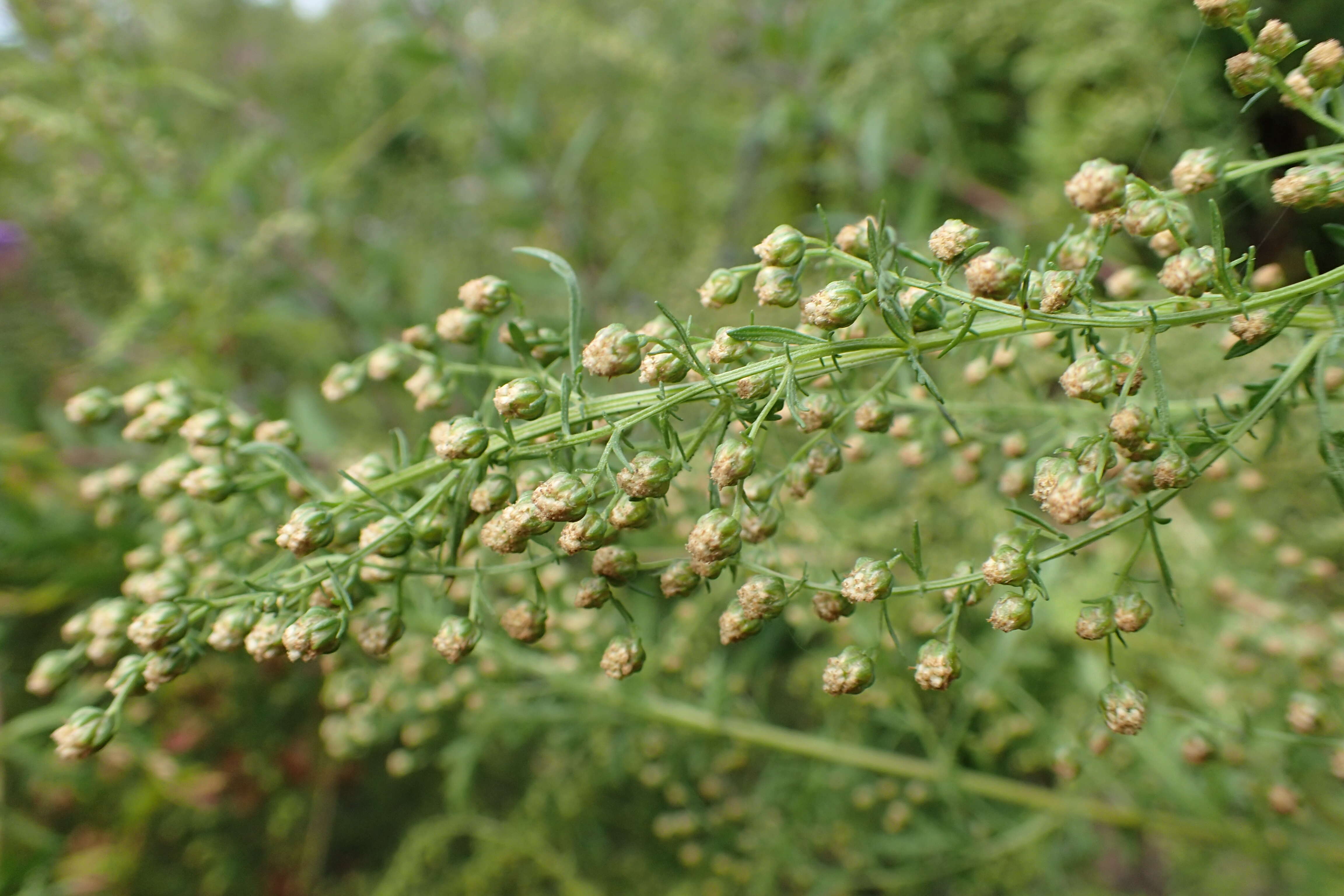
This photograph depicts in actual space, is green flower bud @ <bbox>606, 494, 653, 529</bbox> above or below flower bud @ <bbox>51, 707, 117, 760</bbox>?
above

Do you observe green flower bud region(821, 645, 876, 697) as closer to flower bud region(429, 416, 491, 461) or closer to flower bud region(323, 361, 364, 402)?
flower bud region(429, 416, 491, 461)

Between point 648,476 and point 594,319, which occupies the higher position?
point 648,476

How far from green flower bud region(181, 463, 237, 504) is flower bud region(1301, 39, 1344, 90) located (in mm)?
704

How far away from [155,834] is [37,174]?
126cm

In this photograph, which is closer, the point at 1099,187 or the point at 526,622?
the point at 1099,187

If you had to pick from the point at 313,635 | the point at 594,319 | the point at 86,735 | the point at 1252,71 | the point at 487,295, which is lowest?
the point at 594,319

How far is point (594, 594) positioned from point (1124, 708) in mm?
311

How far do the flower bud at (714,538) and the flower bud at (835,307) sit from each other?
0.38ft

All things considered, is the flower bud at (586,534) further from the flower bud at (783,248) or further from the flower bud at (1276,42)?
the flower bud at (1276,42)

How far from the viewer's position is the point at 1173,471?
1.42 ft

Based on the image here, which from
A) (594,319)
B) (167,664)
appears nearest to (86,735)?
(167,664)

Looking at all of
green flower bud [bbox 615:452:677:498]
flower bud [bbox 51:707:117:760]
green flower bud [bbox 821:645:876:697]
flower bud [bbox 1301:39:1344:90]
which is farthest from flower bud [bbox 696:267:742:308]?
flower bud [bbox 51:707:117:760]

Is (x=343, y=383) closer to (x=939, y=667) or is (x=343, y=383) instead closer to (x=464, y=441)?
(x=464, y=441)

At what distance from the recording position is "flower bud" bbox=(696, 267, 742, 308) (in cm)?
52
